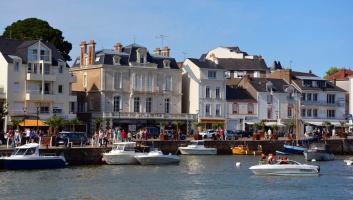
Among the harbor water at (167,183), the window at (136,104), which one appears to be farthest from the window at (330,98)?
the harbor water at (167,183)

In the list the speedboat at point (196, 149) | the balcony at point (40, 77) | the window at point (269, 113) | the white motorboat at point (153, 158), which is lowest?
the white motorboat at point (153, 158)

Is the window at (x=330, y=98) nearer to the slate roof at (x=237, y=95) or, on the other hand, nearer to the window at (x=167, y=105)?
the slate roof at (x=237, y=95)

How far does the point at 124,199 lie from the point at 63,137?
77.7ft

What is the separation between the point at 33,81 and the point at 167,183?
35128mm

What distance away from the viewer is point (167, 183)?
54.8m

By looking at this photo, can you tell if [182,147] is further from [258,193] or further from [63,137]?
[258,193]

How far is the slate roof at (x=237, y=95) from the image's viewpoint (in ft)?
347

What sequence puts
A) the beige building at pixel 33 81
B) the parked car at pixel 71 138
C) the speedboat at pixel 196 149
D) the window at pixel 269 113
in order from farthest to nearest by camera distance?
the window at pixel 269 113 → the beige building at pixel 33 81 → the speedboat at pixel 196 149 → the parked car at pixel 71 138

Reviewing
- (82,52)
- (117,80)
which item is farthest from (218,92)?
(82,52)

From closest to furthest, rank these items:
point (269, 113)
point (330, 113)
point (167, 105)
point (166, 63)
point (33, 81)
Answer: point (33, 81)
point (167, 105)
point (166, 63)
point (269, 113)
point (330, 113)

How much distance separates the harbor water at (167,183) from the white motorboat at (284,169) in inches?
23.8

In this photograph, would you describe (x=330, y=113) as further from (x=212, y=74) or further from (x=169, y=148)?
(x=169, y=148)

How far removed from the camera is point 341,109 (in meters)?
116

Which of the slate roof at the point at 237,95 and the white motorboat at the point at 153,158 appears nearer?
the white motorboat at the point at 153,158
